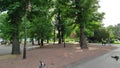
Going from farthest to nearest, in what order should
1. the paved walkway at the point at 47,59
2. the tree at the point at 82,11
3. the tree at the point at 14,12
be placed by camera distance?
the tree at the point at 82,11
the tree at the point at 14,12
the paved walkway at the point at 47,59

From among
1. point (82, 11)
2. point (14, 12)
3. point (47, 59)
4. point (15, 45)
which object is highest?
point (82, 11)

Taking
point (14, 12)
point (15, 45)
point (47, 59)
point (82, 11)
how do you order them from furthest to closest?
point (82, 11) → point (15, 45) → point (14, 12) → point (47, 59)

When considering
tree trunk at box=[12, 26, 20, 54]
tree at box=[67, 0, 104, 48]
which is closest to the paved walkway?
tree trunk at box=[12, 26, 20, 54]

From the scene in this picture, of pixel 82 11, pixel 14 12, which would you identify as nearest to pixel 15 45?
pixel 14 12

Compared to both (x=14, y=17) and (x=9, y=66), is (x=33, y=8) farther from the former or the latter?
(x=9, y=66)

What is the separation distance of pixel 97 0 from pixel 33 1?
19.4m

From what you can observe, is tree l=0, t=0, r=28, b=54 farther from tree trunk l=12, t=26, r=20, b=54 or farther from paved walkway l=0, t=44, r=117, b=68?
paved walkway l=0, t=44, r=117, b=68

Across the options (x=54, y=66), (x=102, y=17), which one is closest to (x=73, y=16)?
(x=102, y=17)

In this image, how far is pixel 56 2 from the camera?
45.3 meters

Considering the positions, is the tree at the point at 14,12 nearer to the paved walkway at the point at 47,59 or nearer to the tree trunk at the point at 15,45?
the tree trunk at the point at 15,45

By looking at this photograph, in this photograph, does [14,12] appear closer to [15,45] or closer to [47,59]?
[15,45]

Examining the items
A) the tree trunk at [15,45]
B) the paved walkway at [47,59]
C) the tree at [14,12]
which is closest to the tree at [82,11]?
the paved walkway at [47,59]

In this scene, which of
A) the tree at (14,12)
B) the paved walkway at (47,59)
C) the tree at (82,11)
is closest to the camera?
the paved walkway at (47,59)

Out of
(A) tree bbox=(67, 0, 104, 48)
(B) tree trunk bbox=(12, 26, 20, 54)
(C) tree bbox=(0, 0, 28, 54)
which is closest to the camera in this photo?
(C) tree bbox=(0, 0, 28, 54)
